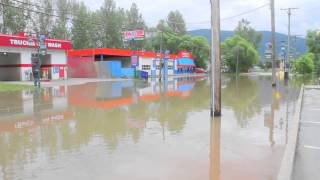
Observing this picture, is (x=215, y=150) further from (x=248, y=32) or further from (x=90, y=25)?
(x=248, y=32)

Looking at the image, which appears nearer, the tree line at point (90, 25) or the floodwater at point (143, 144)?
the floodwater at point (143, 144)

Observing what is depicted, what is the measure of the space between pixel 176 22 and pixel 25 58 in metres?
78.0

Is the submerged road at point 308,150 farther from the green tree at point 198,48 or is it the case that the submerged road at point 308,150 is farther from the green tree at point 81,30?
the green tree at point 198,48

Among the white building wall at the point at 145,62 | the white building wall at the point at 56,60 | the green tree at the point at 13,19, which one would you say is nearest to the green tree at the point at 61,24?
the green tree at the point at 13,19

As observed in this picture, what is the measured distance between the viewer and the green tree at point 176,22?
12100 cm

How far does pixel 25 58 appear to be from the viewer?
47.4 m

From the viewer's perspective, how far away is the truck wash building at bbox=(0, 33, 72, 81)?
4522cm

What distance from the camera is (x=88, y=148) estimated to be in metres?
10.0

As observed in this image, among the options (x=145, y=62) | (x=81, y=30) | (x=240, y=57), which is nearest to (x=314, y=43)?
(x=240, y=57)

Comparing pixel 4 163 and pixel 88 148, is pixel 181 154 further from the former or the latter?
pixel 4 163

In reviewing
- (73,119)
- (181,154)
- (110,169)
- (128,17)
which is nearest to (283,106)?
(73,119)

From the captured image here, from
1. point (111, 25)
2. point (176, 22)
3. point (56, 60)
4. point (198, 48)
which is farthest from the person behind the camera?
point (176, 22)

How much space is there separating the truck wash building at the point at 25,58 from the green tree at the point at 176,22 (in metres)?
70.5

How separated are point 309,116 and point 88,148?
9689mm
